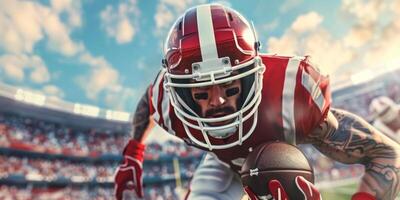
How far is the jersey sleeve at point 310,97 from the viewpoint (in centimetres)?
144

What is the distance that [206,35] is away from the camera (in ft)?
4.57

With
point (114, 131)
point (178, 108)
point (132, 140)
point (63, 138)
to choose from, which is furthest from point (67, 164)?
point (178, 108)

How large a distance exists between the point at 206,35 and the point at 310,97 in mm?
422

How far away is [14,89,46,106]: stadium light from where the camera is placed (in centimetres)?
1047

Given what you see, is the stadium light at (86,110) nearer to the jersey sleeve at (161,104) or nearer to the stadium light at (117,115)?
the stadium light at (117,115)

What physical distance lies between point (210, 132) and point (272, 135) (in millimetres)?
244

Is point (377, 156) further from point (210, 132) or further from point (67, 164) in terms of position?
point (67, 164)

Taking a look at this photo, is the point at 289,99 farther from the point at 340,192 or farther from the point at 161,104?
the point at 340,192

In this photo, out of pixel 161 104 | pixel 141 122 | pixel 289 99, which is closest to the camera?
pixel 289 99

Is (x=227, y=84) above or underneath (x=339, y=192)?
above

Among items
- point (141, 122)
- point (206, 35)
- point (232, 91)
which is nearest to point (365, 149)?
point (232, 91)

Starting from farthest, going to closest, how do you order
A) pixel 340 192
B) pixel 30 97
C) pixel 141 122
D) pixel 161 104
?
1. pixel 30 97
2. pixel 340 192
3. pixel 141 122
4. pixel 161 104

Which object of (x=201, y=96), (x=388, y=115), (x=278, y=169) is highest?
(x=201, y=96)

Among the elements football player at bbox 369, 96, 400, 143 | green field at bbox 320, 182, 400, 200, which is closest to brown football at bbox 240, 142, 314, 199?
football player at bbox 369, 96, 400, 143
